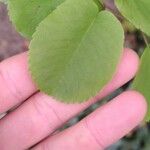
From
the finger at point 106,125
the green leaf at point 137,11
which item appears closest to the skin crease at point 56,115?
the finger at point 106,125

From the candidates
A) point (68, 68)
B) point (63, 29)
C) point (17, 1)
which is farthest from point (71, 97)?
point (17, 1)

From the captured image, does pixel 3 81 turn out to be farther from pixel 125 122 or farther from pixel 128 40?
pixel 128 40

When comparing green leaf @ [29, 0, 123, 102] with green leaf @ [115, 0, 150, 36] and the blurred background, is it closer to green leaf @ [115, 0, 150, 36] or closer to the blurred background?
green leaf @ [115, 0, 150, 36]

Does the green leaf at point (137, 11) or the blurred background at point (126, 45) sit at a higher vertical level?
the green leaf at point (137, 11)

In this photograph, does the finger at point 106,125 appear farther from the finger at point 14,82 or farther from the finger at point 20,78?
the finger at point 14,82

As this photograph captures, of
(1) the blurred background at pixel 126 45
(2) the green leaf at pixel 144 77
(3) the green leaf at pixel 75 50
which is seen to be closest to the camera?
(3) the green leaf at pixel 75 50

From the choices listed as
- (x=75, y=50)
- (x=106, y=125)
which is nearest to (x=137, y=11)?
(x=75, y=50)

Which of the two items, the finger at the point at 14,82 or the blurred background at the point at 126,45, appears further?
the blurred background at the point at 126,45
